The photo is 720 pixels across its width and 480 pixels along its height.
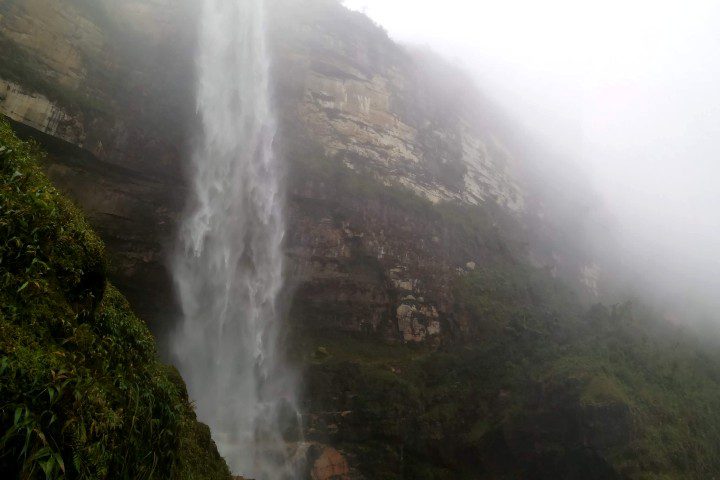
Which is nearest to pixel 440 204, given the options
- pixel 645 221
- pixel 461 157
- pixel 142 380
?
pixel 461 157

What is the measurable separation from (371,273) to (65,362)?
78.3 ft

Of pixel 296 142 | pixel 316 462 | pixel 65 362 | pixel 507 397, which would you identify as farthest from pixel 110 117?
pixel 507 397

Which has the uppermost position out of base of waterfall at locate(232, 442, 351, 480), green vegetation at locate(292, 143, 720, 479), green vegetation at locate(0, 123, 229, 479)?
green vegetation at locate(0, 123, 229, 479)

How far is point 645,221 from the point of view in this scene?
66375mm

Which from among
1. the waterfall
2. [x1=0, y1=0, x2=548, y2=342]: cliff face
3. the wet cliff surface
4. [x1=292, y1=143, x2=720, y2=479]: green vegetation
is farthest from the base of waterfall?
[x1=0, y1=0, x2=548, y2=342]: cliff face

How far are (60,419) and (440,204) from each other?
32.8 m

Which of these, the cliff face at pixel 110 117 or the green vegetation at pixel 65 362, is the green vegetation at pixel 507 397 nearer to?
the cliff face at pixel 110 117

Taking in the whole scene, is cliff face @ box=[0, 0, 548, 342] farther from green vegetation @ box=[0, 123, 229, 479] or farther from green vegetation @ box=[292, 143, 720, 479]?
green vegetation @ box=[0, 123, 229, 479]

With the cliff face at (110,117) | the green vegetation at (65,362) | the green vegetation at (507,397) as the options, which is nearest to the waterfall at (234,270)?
the cliff face at (110,117)

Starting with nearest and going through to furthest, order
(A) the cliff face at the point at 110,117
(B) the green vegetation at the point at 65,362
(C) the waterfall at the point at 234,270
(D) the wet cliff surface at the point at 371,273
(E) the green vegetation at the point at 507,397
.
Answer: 1. (B) the green vegetation at the point at 65,362
2. (E) the green vegetation at the point at 507,397
3. (A) the cliff face at the point at 110,117
4. (D) the wet cliff surface at the point at 371,273
5. (C) the waterfall at the point at 234,270

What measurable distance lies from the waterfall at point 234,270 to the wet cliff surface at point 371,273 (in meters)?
1.05

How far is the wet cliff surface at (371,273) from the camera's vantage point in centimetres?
2081

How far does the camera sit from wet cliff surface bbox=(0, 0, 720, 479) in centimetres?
2081

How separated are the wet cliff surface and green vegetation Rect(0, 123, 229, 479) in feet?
55.7
